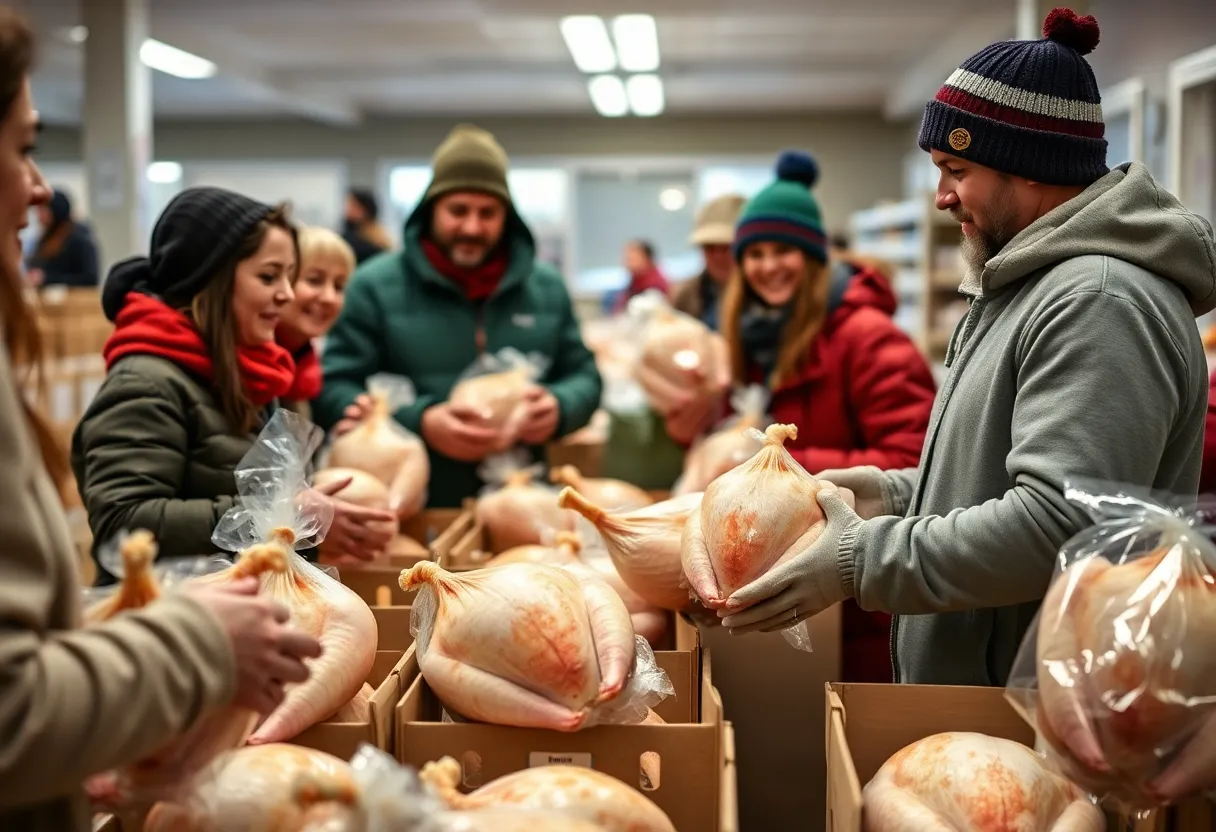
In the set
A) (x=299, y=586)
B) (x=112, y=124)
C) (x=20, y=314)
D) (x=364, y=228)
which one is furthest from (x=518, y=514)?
(x=112, y=124)

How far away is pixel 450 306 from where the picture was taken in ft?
9.96

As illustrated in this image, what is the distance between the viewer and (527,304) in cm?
310

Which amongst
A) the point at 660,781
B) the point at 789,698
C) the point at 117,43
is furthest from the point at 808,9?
the point at 660,781

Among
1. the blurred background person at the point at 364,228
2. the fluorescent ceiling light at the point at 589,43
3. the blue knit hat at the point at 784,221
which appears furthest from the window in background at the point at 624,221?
the blue knit hat at the point at 784,221

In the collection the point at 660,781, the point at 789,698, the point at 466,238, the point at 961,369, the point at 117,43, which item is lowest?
the point at 789,698

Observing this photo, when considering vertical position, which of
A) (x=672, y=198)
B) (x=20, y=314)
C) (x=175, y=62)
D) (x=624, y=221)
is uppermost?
(x=175, y=62)

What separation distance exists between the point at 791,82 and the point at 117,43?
6807 millimetres

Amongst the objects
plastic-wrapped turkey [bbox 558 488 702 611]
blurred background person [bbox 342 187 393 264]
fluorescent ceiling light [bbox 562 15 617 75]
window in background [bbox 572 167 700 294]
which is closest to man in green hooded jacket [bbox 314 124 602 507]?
plastic-wrapped turkey [bbox 558 488 702 611]

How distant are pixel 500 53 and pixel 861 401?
7877 millimetres

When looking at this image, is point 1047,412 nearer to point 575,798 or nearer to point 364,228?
point 575,798

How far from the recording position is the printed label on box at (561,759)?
1.30 meters

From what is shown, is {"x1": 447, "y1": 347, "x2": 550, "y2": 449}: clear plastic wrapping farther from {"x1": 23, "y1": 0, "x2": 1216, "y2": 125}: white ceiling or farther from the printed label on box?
{"x1": 23, "y1": 0, "x2": 1216, "y2": 125}: white ceiling

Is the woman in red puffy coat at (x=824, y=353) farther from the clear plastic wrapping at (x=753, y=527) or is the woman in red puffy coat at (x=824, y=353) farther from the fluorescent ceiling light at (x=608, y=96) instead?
the fluorescent ceiling light at (x=608, y=96)

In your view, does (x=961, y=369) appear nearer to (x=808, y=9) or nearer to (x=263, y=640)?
(x=263, y=640)
